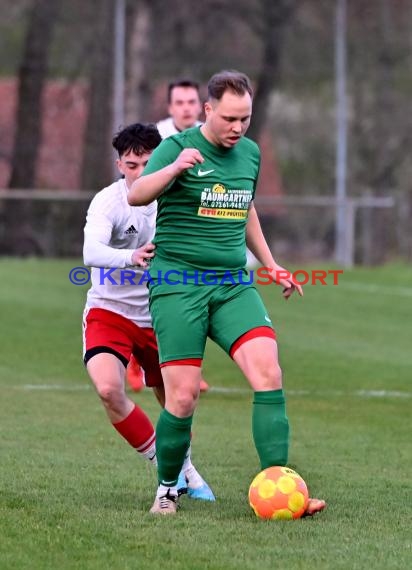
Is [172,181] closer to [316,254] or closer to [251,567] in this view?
[251,567]

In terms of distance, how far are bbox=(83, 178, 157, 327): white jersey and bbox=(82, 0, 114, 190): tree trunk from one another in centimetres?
2150

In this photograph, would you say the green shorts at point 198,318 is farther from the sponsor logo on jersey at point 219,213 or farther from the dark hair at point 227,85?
the dark hair at point 227,85

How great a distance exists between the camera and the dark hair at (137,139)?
7.13m

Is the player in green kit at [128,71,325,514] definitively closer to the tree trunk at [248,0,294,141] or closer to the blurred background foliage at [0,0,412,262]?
the blurred background foliage at [0,0,412,262]

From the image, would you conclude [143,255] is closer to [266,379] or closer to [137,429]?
[266,379]

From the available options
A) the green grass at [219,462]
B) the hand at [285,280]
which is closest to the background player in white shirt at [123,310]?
the green grass at [219,462]

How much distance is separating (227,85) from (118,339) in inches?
62.4

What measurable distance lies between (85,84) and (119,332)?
26402 millimetres

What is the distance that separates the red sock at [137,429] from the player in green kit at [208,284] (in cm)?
64

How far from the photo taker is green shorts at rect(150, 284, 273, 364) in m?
6.32

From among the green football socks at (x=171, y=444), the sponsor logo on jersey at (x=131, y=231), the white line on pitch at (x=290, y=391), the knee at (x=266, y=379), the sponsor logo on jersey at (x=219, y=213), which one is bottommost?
the white line on pitch at (x=290, y=391)

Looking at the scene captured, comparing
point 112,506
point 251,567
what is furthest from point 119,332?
point 251,567

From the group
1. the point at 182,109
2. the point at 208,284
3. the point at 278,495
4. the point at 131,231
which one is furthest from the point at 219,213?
the point at 182,109

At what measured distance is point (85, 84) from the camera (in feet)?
108
